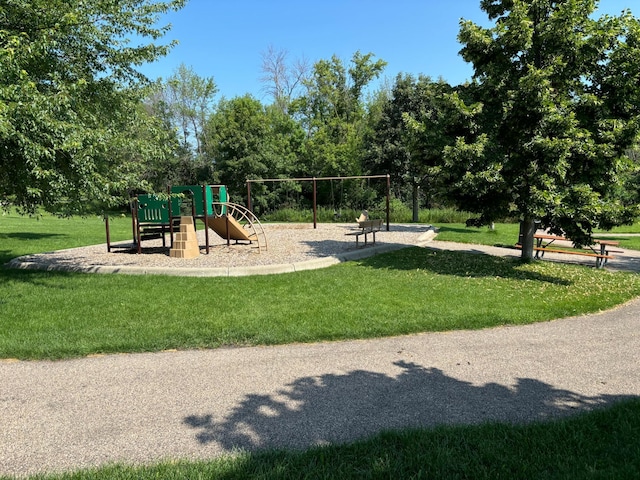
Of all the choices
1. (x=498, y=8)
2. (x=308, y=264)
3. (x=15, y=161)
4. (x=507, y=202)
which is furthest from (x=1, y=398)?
(x=498, y=8)

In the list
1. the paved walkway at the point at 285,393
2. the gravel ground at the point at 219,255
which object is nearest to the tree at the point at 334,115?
the gravel ground at the point at 219,255

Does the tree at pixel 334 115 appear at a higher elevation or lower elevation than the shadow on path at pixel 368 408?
higher

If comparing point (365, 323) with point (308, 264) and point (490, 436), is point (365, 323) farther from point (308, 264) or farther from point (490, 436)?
point (308, 264)

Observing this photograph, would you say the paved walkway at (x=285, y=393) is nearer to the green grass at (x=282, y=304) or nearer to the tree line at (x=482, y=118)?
the green grass at (x=282, y=304)

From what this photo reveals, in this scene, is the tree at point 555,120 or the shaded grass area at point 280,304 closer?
the shaded grass area at point 280,304

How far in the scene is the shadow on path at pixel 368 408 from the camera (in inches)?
130

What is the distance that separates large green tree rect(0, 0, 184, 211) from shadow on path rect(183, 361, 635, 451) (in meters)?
4.77

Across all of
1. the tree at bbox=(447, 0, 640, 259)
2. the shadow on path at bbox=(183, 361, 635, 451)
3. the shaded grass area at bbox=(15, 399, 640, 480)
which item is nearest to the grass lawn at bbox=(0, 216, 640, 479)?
the shaded grass area at bbox=(15, 399, 640, 480)

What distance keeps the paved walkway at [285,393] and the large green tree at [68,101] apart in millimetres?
3552

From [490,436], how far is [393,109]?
76.7 feet

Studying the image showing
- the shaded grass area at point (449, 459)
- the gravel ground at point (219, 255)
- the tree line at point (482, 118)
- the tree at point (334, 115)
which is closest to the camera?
the shaded grass area at point (449, 459)

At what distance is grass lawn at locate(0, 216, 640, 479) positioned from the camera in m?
2.81

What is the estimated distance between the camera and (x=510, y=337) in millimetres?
5625

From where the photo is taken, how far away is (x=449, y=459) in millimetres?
2850
